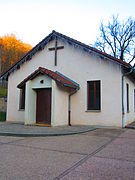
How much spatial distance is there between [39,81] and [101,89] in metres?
4.03

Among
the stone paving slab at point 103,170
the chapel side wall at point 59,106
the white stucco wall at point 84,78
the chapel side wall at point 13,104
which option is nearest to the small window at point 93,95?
the white stucco wall at point 84,78

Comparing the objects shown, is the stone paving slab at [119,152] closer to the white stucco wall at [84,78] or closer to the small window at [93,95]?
the white stucco wall at [84,78]

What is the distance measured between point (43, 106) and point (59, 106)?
1468 mm

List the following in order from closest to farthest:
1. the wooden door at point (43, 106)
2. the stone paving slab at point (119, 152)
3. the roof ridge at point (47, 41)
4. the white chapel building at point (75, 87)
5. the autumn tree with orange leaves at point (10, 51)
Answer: the stone paving slab at point (119, 152)
the white chapel building at point (75, 87)
the roof ridge at point (47, 41)
the wooden door at point (43, 106)
the autumn tree with orange leaves at point (10, 51)

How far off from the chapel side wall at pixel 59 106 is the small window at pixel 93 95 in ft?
4.79

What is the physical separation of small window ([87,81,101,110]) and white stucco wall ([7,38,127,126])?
261 mm

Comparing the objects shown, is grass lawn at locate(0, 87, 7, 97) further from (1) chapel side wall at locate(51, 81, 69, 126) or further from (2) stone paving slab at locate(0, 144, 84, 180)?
(2) stone paving slab at locate(0, 144, 84, 180)

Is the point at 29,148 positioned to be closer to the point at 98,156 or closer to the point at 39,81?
the point at 98,156

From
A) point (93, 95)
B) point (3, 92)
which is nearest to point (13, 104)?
point (93, 95)

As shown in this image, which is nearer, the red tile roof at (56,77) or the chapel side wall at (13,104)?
the red tile roof at (56,77)

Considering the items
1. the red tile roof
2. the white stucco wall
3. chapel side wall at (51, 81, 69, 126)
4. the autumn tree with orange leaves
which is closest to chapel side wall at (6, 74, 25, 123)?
the white stucco wall

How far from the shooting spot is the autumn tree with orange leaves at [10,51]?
37.8 meters

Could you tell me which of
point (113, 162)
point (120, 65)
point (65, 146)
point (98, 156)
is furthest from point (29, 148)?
point (120, 65)

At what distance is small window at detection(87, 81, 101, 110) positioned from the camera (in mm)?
11828
